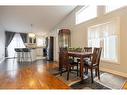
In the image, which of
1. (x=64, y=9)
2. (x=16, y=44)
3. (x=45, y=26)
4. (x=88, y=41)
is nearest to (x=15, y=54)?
(x=16, y=44)

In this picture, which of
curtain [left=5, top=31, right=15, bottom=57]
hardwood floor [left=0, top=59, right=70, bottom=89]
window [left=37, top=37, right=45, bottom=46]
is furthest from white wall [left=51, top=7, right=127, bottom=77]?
curtain [left=5, top=31, right=15, bottom=57]

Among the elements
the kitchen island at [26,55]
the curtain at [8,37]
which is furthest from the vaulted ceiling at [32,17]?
the kitchen island at [26,55]

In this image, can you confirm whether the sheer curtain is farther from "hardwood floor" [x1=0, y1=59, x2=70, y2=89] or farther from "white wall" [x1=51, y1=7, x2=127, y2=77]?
"hardwood floor" [x1=0, y1=59, x2=70, y2=89]

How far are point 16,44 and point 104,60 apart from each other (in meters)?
6.17

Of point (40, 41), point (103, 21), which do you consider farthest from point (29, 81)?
point (40, 41)

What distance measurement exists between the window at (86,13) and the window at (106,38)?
0.53m

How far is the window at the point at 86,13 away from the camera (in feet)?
17.4

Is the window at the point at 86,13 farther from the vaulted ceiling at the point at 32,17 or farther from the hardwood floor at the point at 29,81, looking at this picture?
the hardwood floor at the point at 29,81

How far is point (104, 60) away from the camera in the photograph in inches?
187

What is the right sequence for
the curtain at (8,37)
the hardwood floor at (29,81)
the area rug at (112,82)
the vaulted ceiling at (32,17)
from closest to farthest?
the area rug at (112,82)
the hardwood floor at (29,81)
the vaulted ceiling at (32,17)
the curtain at (8,37)

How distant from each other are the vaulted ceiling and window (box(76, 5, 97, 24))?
0.52 metres

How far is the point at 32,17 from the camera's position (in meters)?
7.04

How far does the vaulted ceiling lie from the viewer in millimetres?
6139
